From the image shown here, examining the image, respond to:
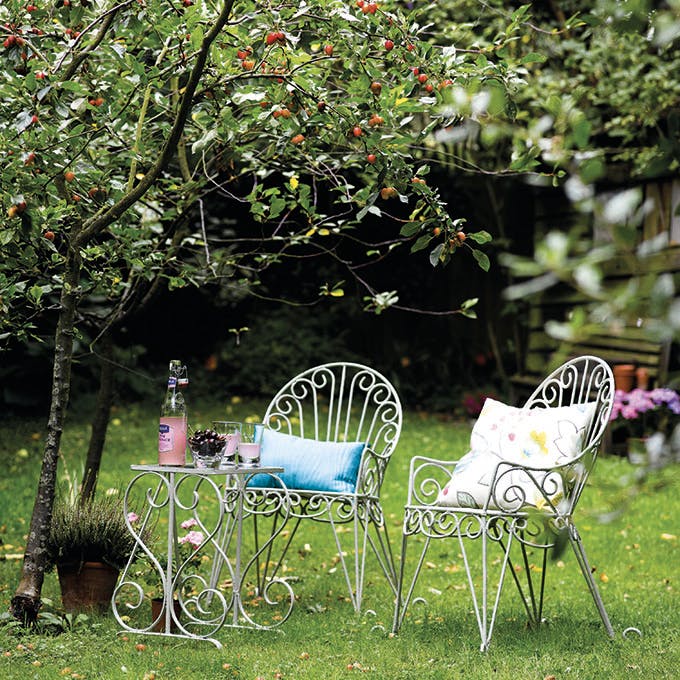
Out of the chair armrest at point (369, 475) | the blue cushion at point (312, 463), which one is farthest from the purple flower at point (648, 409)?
Answer: the blue cushion at point (312, 463)

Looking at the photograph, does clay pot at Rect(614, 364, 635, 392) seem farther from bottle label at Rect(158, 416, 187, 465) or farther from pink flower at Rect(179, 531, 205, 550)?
bottle label at Rect(158, 416, 187, 465)

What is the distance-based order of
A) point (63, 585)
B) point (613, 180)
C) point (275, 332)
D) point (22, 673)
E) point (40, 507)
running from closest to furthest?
point (22, 673) → point (40, 507) → point (63, 585) → point (613, 180) → point (275, 332)

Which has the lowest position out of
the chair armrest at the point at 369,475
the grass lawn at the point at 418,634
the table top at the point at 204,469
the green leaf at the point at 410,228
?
the grass lawn at the point at 418,634

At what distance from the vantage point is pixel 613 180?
768cm

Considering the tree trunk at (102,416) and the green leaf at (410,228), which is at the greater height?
the green leaf at (410,228)

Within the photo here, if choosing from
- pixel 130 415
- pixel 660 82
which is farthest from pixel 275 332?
pixel 660 82

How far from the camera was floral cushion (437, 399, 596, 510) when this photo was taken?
3369 millimetres

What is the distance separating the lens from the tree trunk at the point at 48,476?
3.28m

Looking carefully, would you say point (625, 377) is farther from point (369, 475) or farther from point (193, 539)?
point (193, 539)

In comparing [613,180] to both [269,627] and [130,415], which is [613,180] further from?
[269,627]

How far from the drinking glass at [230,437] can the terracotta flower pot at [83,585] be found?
23.8 inches

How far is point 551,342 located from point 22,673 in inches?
245

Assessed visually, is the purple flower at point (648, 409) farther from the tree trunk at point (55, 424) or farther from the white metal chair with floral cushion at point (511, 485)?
the tree trunk at point (55, 424)

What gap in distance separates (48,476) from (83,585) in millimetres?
493
